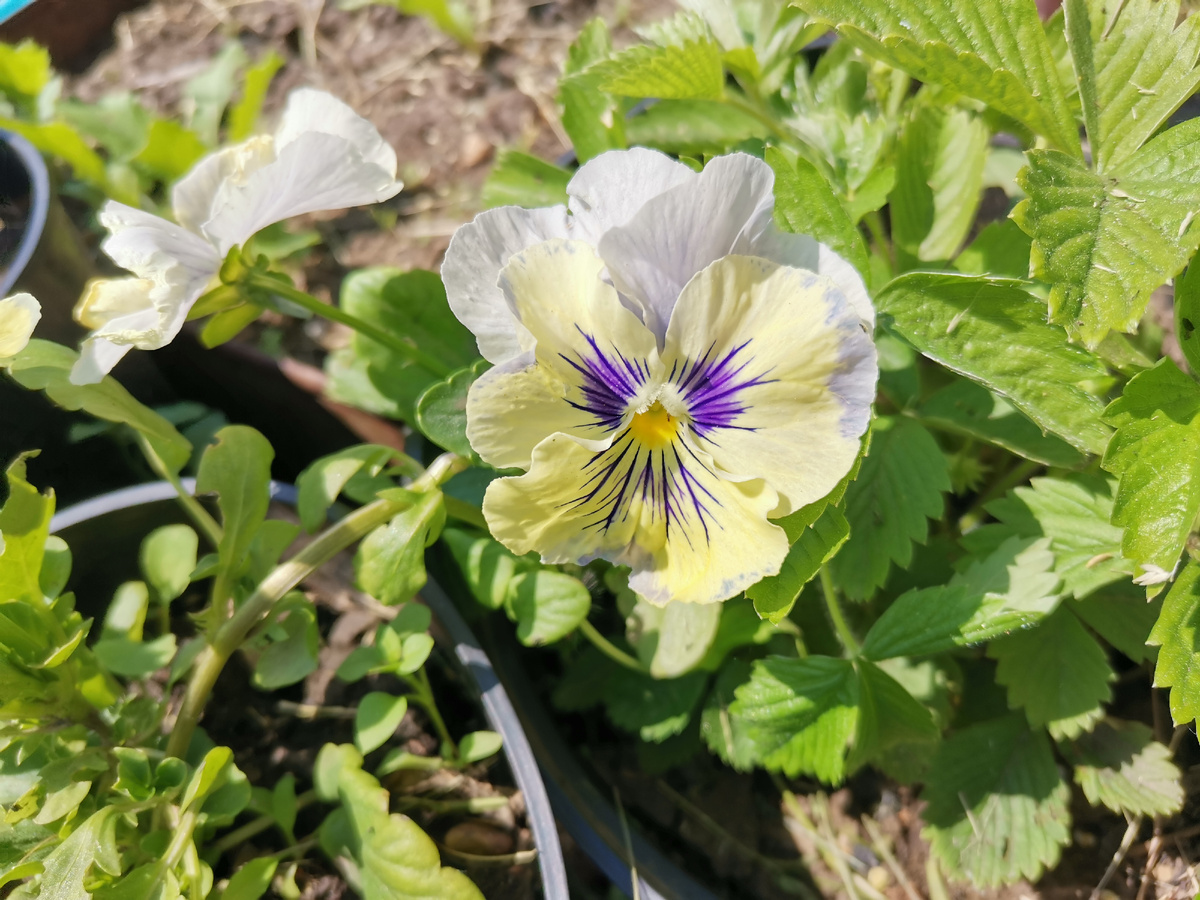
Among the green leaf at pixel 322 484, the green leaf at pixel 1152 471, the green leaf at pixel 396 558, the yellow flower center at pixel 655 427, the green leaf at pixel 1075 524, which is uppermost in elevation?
the yellow flower center at pixel 655 427

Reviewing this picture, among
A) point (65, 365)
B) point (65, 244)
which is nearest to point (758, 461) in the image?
point (65, 365)

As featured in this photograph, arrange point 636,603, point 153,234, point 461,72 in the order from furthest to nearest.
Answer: point 461,72 → point 636,603 → point 153,234

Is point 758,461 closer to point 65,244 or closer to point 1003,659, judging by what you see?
point 1003,659

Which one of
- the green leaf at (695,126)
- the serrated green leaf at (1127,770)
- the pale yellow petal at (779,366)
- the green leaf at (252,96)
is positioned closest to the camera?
the pale yellow petal at (779,366)

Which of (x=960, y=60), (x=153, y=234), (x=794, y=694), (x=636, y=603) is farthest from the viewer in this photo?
(x=636, y=603)

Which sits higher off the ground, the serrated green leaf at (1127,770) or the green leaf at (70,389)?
the green leaf at (70,389)

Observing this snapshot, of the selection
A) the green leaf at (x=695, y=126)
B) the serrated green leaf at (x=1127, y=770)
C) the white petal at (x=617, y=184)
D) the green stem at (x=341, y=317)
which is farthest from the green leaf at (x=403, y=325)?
the serrated green leaf at (x=1127, y=770)

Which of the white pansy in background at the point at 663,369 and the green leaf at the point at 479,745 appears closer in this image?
the white pansy in background at the point at 663,369

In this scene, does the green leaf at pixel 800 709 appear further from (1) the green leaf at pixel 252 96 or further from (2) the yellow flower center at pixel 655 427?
(1) the green leaf at pixel 252 96
